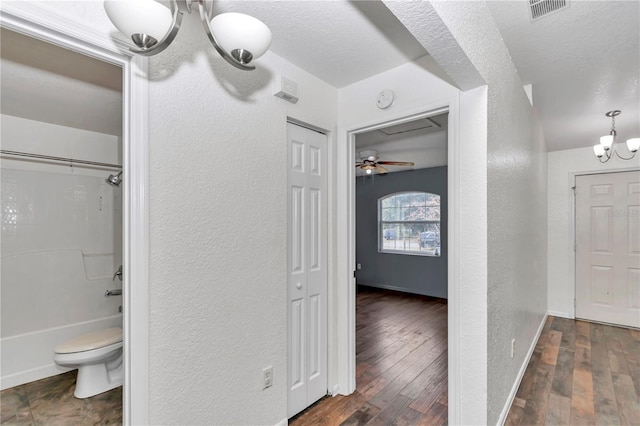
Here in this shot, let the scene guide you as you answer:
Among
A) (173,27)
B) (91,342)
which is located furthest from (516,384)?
(91,342)

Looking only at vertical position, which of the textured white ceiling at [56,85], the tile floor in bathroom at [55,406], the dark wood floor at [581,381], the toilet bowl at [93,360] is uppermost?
the textured white ceiling at [56,85]

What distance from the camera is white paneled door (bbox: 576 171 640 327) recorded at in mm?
3980

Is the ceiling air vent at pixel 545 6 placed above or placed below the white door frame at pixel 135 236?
above

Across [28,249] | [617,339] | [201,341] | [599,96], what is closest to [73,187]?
[28,249]

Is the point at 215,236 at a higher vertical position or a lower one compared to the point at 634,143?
lower

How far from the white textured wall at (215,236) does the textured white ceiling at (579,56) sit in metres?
1.50

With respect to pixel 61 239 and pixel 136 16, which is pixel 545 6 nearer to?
pixel 136 16

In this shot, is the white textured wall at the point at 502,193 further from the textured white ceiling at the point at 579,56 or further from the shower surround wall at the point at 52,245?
the shower surround wall at the point at 52,245

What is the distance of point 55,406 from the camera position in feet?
7.47

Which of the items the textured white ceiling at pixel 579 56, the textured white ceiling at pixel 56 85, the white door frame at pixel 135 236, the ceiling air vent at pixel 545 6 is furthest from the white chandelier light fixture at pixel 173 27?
the ceiling air vent at pixel 545 6

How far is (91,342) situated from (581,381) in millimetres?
4021

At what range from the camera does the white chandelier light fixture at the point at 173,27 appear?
1.00 metres

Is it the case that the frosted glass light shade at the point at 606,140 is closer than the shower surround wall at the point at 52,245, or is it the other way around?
the shower surround wall at the point at 52,245

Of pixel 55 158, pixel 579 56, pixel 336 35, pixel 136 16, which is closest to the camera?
pixel 136 16
